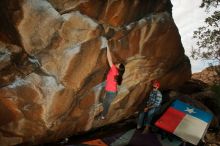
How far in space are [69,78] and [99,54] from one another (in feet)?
4.33

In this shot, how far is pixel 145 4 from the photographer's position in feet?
40.1

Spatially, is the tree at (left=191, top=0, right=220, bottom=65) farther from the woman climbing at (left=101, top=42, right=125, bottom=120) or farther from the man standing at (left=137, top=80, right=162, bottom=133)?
the woman climbing at (left=101, top=42, right=125, bottom=120)

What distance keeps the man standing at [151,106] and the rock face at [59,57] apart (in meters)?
1.23

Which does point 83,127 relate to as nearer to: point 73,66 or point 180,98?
point 73,66

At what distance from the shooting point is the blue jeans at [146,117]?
12648 mm

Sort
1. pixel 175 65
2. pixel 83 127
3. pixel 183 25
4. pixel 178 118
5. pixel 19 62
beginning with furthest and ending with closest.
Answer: pixel 183 25, pixel 175 65, pixel 178 118, pixel 83 127, pixel 19 62

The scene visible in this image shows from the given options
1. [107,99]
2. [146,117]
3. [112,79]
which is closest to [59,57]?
[112,79]

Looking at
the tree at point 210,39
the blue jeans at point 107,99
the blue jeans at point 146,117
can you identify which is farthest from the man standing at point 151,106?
the tree at point 210,39

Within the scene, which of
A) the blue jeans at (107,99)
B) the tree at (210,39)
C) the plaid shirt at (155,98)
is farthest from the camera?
the tree at (210,39)

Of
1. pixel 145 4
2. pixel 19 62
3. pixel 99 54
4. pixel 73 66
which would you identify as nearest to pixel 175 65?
pixel 145 4

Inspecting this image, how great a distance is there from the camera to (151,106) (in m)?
12.5

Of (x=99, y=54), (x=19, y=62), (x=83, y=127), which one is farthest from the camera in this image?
(x=83, y=127)

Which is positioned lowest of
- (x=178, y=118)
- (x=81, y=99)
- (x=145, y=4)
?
(x=178, y=118)

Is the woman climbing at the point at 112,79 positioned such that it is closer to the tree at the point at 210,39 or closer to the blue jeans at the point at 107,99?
the blue jeans at the point at 107,99
